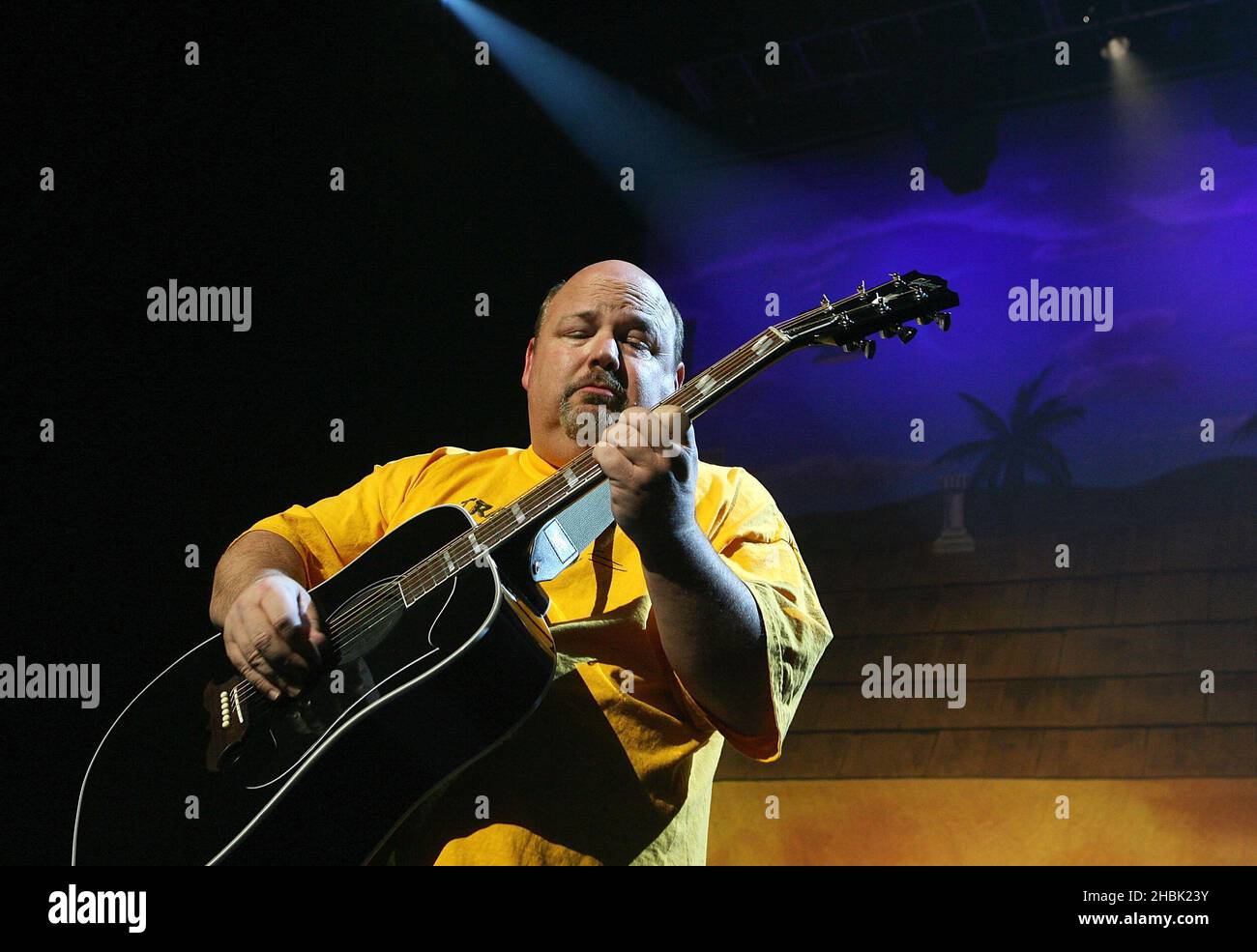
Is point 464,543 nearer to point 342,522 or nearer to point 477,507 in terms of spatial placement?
point 477,507

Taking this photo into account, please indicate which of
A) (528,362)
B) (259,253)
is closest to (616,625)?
(528,362)

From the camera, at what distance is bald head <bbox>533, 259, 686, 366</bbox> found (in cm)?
191

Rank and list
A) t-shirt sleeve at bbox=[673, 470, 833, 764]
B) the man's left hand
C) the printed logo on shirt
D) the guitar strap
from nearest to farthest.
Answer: the man's left hand
t-shirt sleeve at bbox=[673, 470, 833, 764]
the guitar strap
the printed logo on shirt

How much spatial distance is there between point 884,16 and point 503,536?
1444 mm

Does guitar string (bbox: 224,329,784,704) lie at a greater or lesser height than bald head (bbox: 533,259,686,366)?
lesser

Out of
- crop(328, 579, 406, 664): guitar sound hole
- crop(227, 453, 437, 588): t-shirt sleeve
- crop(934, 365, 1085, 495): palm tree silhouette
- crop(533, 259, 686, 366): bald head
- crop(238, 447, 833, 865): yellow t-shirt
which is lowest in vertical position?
crop(238, 447, 833, 865): yellow t-shirt

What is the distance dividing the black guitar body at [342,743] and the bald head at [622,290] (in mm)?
595

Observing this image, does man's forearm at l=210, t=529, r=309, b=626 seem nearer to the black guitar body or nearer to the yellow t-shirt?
the black guitar body

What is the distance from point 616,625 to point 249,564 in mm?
600

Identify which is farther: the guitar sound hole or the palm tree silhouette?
the palm tree silhouette

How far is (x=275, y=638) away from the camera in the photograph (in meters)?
1.54

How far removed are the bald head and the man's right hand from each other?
2.36 ft

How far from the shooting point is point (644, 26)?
7.65ft

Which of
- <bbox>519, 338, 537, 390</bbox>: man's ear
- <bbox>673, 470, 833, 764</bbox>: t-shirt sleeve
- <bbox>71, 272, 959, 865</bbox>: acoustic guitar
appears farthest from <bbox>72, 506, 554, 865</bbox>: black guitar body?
<bbox>519, 338, 537, 390</bbox>: man's ear
